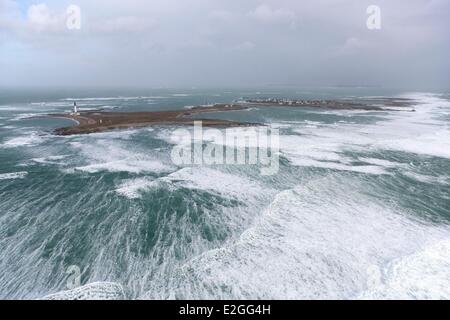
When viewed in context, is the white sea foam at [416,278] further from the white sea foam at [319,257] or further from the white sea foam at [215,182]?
the white sea foam at [215,182]

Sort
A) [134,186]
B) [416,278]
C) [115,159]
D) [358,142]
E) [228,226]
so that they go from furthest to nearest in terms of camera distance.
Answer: [358,142] → [115,159] → [134,186] → [228,226] → [416,278]

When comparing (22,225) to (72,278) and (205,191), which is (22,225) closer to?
(72,278)

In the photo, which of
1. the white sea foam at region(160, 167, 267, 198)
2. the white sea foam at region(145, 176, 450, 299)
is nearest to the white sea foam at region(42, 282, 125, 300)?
the white sea foam at region(145, 176, 450, 299)

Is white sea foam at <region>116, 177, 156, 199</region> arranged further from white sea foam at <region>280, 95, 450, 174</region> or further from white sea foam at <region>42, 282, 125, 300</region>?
white sea foam at <region>280, 95, 450, 174</region>

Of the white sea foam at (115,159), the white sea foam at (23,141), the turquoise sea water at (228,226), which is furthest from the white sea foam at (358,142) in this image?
the white sea foam at (23,141)

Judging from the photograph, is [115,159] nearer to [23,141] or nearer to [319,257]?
[23,141]

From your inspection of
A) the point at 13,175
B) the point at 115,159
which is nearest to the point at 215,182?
the point at 115,159

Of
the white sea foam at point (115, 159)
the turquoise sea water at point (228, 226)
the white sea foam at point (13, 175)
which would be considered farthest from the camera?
the white sea foam at point (115, 159)
